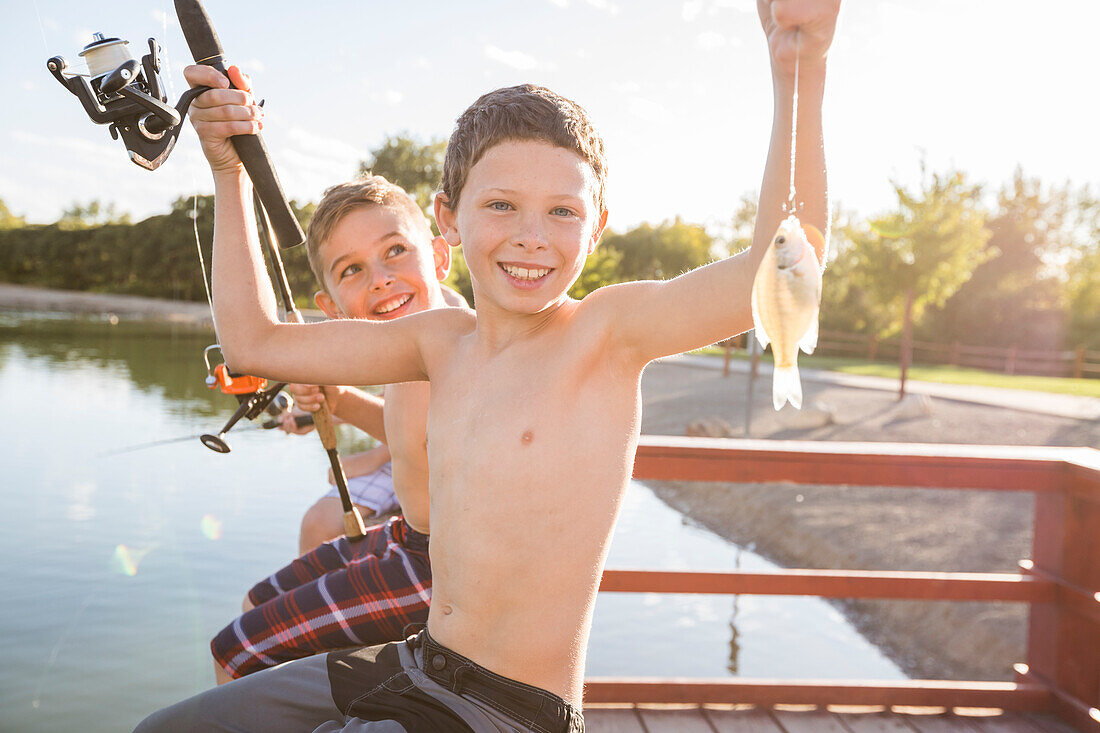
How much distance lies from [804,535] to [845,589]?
10.3 meters

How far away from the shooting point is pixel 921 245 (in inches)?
791

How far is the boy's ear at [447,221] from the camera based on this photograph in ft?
5.90

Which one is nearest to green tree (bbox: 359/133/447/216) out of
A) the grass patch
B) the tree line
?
the tree line

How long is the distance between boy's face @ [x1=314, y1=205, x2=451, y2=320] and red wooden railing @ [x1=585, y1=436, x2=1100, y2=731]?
3.57ft

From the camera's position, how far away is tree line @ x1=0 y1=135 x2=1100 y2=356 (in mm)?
16797

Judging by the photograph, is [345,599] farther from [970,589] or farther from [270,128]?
[970,589]

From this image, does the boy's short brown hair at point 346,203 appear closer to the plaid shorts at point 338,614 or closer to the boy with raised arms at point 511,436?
the boy with raised arms at point 511,436

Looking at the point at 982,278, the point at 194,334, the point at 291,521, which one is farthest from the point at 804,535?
the point at 194,334

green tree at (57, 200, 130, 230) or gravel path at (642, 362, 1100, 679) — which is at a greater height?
green tree at (57, 200, 130, 230)

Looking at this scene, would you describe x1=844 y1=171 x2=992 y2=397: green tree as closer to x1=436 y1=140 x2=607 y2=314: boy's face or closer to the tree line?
the tree line

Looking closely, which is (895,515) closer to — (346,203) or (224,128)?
(346,203)

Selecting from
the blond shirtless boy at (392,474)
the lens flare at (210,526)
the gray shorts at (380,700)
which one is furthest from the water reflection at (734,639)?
the gray shorts at (380,700)

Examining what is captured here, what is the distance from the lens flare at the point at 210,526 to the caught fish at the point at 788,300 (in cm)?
1358

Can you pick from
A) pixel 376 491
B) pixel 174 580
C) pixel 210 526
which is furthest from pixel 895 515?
pixel 210 526
